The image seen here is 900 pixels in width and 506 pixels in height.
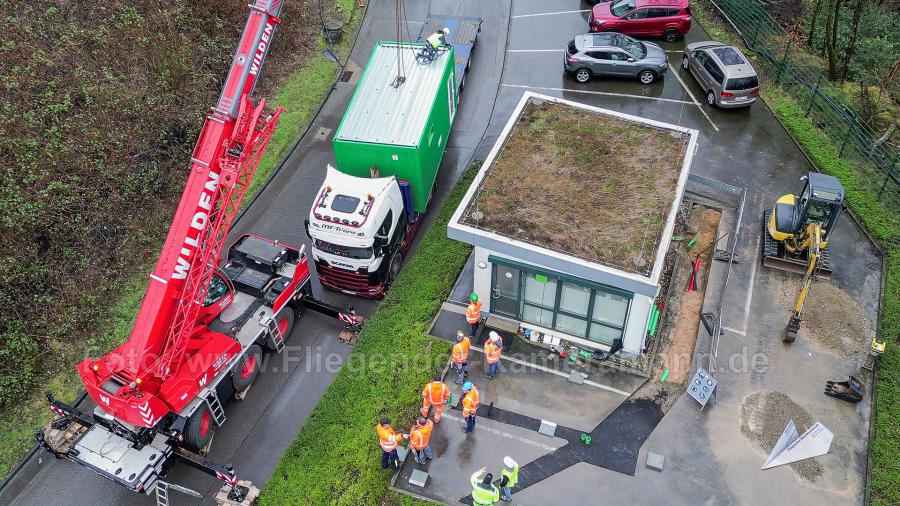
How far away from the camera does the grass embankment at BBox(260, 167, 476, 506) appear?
49.3ft

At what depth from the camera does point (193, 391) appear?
14.8 m

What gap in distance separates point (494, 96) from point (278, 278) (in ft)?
43.4

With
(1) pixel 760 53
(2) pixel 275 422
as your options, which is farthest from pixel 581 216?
(1) pixel 760 53

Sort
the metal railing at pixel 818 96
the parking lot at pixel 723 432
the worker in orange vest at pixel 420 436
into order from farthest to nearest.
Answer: the metal railing at pixel 818 96
the parking lot at pixel 723 432
the worker in orange vest at pixel 420 436

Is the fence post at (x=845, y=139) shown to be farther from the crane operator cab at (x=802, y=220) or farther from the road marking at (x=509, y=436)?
the road marking at (x=509, y=436)

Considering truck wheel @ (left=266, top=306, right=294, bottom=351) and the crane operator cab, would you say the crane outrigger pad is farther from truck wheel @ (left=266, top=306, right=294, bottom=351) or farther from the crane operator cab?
truck wheel @ (left=266, top=306, right=294, bottom=351)

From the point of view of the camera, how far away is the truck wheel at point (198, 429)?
1491 cm

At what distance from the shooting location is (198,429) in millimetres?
15133

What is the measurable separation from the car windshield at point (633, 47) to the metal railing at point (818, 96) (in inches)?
219

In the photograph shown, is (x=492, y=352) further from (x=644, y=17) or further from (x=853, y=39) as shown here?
Result: (x=853, y=39)

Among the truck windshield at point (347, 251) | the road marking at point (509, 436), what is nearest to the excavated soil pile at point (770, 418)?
the road marking at point (509, 436)

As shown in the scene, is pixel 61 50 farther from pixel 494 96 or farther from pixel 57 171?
pixel 494 96

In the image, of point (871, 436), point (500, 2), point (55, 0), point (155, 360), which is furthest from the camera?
point (500, 2)

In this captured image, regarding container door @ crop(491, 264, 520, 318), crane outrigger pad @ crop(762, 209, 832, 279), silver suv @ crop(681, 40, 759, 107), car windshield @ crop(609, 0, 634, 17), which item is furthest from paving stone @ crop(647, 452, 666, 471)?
car windshield @ crop(609, 0, 634, 17)
